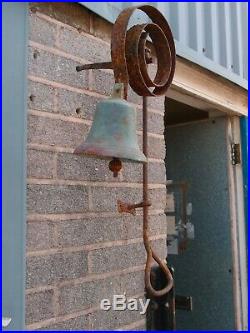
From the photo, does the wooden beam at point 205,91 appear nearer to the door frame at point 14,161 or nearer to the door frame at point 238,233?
the door frame at point 238,233

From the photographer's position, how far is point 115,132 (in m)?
1.32

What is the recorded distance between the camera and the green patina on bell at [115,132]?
1.27 m

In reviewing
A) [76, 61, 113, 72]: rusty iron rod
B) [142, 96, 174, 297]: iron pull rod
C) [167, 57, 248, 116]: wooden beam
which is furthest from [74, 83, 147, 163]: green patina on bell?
[167, 57, 248, 116]: wooden beam

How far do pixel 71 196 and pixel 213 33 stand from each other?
1426mm

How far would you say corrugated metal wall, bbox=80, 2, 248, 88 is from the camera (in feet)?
6.97

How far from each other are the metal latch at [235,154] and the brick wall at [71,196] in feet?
3.70

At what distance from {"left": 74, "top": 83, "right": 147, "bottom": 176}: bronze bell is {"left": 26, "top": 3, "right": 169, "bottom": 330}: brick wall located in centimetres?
17

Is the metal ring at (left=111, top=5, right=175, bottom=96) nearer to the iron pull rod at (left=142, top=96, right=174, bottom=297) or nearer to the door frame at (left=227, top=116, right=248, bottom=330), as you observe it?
the iron pull rod at (left=142, top=96, right=174, bottom=297)

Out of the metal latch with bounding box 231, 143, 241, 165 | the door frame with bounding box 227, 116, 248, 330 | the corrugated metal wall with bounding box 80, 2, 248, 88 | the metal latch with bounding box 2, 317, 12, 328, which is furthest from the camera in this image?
the metal latch with bounding box 231, 143, 241, 165

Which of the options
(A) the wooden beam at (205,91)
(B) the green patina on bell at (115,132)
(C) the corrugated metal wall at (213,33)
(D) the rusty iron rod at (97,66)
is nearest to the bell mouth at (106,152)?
(B) the green patina on bell at (115,132)

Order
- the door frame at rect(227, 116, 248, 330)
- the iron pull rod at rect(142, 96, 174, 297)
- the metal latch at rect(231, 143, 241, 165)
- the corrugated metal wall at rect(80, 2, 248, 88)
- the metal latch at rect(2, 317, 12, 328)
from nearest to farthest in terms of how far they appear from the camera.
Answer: the metal latch at rect(2, 317, 12, 328), the iron pull rod at rect(142, 96, 174, 297), the corrugated metal wall at rect(80, 2, 248, 88), the door frame at rect(227, 116, 248, 330), the metal latch at rect(231, 143, 241, 165)

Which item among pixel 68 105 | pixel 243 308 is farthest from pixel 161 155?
pixel 243 308

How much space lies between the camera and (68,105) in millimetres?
Answer: 1492

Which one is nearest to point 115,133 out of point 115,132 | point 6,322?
point 115,132
